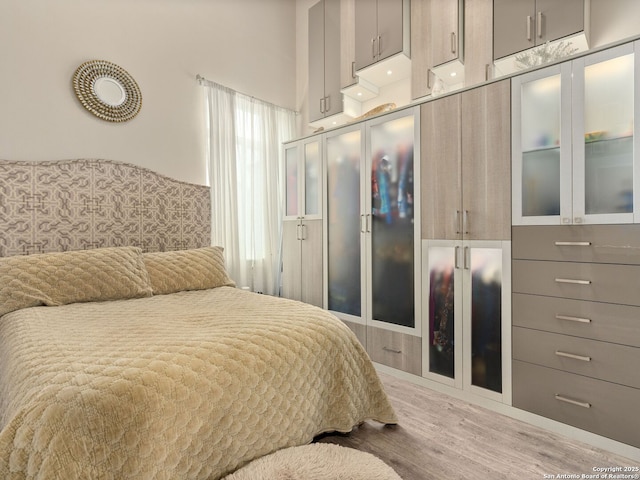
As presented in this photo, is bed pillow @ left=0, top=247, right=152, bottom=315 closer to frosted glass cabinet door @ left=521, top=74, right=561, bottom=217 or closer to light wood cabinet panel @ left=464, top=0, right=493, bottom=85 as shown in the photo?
frosted glass cabinet door @ left=521, top=74, right=561, bottom=217

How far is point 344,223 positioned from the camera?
2838mm

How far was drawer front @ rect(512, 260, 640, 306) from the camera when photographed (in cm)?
156

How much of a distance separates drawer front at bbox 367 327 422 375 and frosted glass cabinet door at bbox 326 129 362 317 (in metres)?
0.24

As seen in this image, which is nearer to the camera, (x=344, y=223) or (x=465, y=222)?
(x=465, y=222)

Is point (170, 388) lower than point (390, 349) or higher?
higher

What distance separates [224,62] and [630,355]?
3625 millimetres

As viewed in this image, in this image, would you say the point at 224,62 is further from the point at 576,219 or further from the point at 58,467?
the point at 58,467

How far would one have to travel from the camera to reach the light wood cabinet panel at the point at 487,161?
1.94 m

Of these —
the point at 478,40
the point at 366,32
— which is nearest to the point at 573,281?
the point at 478,40

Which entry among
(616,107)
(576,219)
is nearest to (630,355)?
(576,219)

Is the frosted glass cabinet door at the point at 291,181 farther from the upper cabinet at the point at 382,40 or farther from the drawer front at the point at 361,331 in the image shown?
the drawer front at the point at 361,331

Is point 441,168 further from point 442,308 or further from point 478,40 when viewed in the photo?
point 478,40

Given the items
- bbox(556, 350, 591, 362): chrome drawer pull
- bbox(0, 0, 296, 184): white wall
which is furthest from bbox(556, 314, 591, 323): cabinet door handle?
bbox(0, 0, 296, 184): white wall

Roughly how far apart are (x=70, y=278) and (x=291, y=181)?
1.93m
